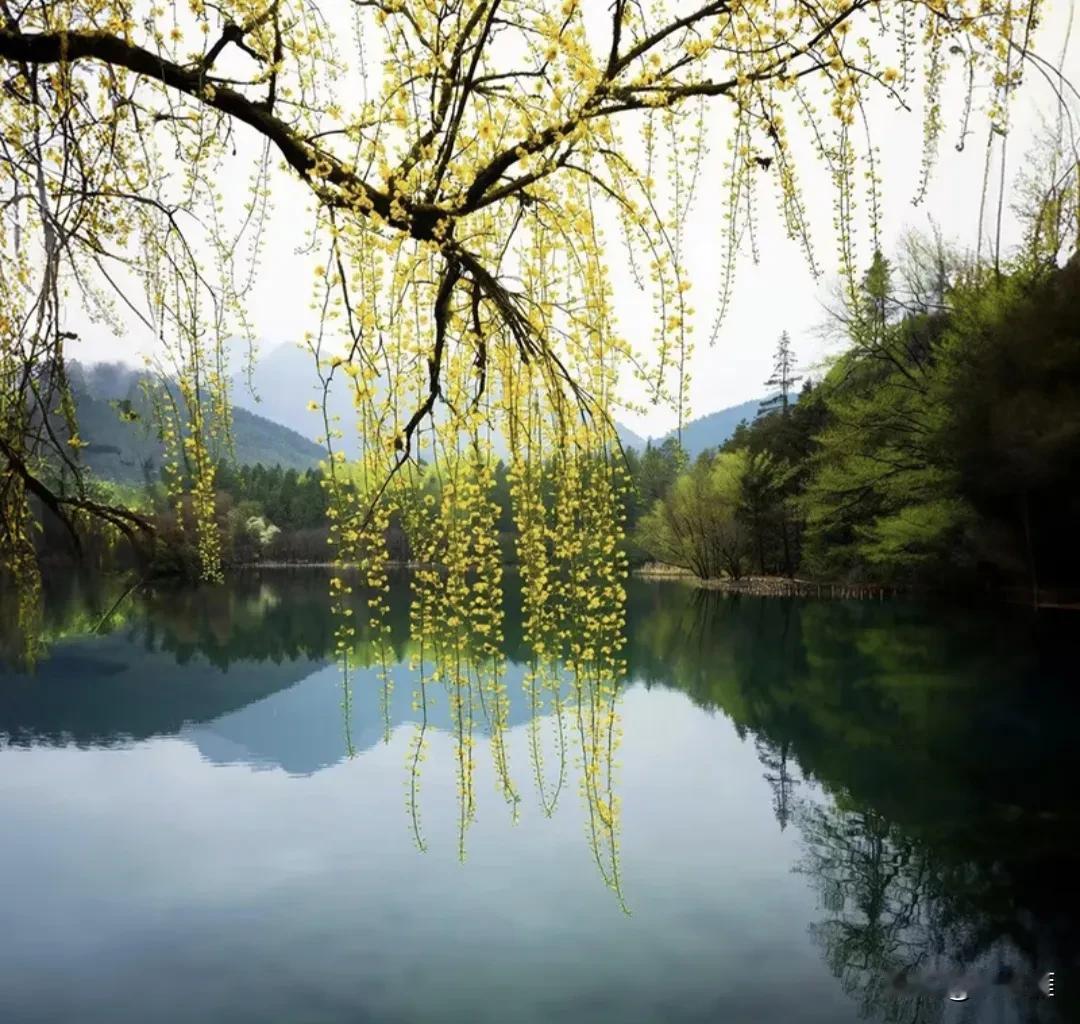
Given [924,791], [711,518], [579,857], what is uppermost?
[711,518]

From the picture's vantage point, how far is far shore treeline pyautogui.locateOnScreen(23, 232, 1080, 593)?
49.6 feet

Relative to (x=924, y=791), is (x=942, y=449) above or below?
above

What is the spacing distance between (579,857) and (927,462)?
49.0ft

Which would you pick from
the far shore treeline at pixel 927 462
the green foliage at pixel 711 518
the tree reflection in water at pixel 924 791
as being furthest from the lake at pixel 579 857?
the green foliage at pixel 711 518

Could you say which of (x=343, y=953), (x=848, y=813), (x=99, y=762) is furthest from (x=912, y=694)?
(x=99, y=762)

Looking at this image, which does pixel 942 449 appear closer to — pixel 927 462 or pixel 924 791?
pixel 927 462

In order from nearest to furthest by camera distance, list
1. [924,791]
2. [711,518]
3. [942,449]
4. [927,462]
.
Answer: [924,791]
[942,449]
[927,462]
[711,518]

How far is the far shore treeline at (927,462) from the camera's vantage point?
1513 centimetres

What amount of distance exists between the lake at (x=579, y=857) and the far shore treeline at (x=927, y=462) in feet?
8.88

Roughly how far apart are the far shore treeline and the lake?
2706 mm

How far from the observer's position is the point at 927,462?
19953mm

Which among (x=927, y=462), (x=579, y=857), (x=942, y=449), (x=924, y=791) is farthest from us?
(x=927, y=462)

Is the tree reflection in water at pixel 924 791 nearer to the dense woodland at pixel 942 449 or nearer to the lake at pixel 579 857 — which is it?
the lake at pixel 579 857

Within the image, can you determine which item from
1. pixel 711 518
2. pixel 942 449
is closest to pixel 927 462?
pixel 942 449
